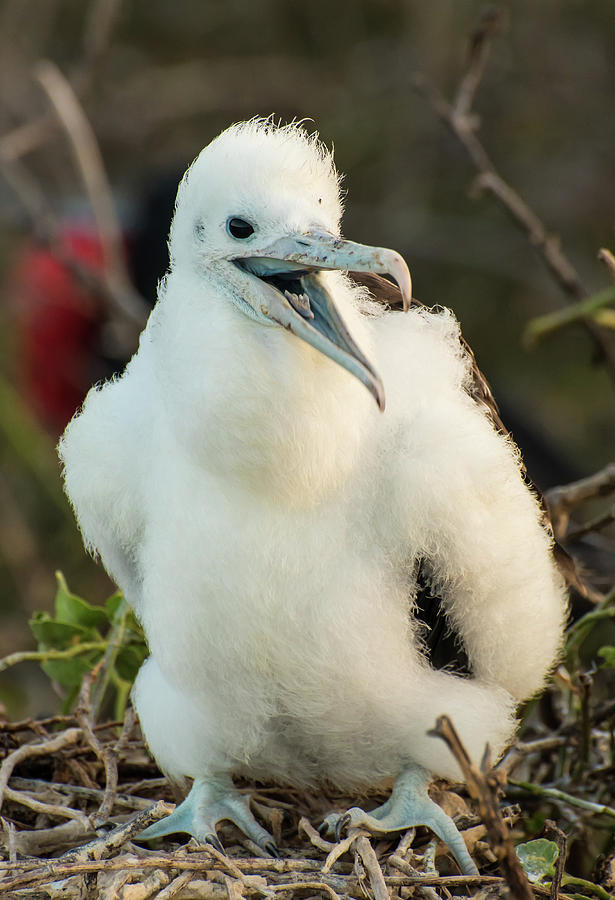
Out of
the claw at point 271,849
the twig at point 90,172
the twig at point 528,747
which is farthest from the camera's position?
the twig at point 90,172

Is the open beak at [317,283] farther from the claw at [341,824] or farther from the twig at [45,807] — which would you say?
the twig at [45,807]

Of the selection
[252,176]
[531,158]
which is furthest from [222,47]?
[252,176]

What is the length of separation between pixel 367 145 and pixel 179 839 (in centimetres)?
371

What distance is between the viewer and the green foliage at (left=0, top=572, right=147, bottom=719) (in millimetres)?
2881

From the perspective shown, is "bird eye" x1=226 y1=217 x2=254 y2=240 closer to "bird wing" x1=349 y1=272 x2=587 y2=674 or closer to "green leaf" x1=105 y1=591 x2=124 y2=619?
"bird wing" x1=349 y1=272 x2=587 y2=674

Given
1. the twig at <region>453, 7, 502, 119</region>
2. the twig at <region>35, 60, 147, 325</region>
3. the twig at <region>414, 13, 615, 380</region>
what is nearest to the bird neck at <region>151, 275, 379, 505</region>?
the twig at <region>414, 13, 615, 380</region>

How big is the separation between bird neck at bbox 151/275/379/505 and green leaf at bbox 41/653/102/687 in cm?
91

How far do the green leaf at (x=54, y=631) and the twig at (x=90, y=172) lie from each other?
167 cm

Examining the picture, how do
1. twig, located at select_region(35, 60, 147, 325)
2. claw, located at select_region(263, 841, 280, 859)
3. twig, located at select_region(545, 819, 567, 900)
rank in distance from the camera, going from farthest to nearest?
twig, located at select_region(35, 60, 147, 325) → claw, located at select_region(263, 841, 280, 859) → twig, located at select_region(545, 819, 567, 900)

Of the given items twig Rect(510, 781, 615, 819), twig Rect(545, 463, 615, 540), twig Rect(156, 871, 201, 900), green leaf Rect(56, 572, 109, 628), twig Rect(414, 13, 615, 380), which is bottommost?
twig Rect(156, 871, 201, 900)

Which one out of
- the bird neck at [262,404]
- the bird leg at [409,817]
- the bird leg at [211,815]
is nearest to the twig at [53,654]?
the bird leg at [211,815]

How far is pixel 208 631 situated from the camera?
229cm

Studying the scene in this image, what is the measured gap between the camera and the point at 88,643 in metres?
2.90

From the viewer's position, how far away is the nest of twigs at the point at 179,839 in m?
2.20
